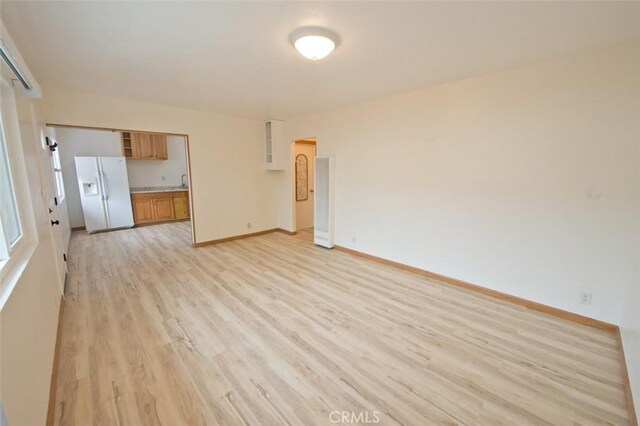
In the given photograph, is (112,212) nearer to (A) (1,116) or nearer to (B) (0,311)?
(A) (1,116)

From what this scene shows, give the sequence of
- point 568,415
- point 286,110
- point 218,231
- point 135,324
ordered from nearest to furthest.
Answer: point 568,415 → point 135,324 → point 286,110 → point 218,231

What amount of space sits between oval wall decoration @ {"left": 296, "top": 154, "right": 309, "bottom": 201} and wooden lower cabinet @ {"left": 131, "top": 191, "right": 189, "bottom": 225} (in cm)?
341

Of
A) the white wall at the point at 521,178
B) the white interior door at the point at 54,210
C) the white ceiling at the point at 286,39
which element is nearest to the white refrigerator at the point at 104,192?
the white interior door at the point at 54,210

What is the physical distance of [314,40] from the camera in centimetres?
194

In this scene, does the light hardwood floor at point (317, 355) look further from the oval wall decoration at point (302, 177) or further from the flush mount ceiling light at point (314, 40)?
the oval wall decoration at point (302, 177)

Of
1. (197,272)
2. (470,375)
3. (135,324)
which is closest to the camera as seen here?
(470,375)

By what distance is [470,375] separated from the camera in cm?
185

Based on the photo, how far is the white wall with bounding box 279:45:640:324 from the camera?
223 cm

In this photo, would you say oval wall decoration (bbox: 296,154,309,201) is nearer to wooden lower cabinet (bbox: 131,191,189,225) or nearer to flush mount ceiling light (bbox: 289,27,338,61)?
wooden lower cabinet (bbox: 131,191,189,225)

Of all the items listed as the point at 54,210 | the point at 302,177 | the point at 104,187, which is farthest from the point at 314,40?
the point at 104,187

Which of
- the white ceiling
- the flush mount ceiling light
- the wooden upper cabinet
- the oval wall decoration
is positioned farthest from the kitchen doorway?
the flush mount ceiling light

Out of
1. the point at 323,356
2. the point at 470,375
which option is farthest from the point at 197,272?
the point at 470,375

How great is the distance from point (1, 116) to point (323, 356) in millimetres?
2742

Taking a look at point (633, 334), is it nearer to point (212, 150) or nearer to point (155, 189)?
point (212, 150)
